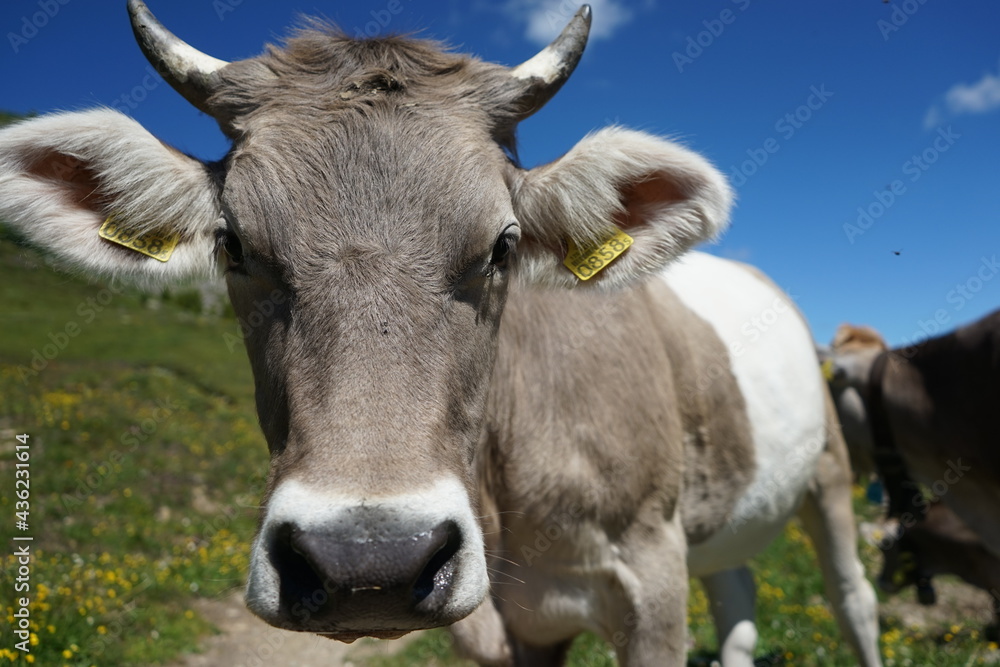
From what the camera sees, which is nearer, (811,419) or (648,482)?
(648,482)

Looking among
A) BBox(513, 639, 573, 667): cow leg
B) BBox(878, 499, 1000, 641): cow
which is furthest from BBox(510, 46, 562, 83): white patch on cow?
BBox(878, 499, 1000, 641): cow

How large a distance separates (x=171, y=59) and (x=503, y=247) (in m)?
1.43

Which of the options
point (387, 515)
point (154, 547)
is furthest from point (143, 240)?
point (154, 547)

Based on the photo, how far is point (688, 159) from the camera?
261cm

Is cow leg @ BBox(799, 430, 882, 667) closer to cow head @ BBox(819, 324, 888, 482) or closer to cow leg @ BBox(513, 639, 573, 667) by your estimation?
cow head @ BBox(819, 324, 888, 482)

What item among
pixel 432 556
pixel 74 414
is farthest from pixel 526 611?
pixel 74 414

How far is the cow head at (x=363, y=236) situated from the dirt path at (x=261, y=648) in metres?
3.73

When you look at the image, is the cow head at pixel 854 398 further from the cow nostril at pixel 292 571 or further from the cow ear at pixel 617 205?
the cow nostril at pixel 292 571

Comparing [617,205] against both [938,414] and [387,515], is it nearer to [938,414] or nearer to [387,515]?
[387,515]

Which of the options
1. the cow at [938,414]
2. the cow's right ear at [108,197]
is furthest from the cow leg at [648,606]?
the cow at [938,414]

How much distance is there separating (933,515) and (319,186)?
22.1ft

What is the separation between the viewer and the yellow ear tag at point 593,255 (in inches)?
107

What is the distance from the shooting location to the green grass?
479cm

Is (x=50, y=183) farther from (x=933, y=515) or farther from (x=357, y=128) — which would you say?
(x=933, y=515)
